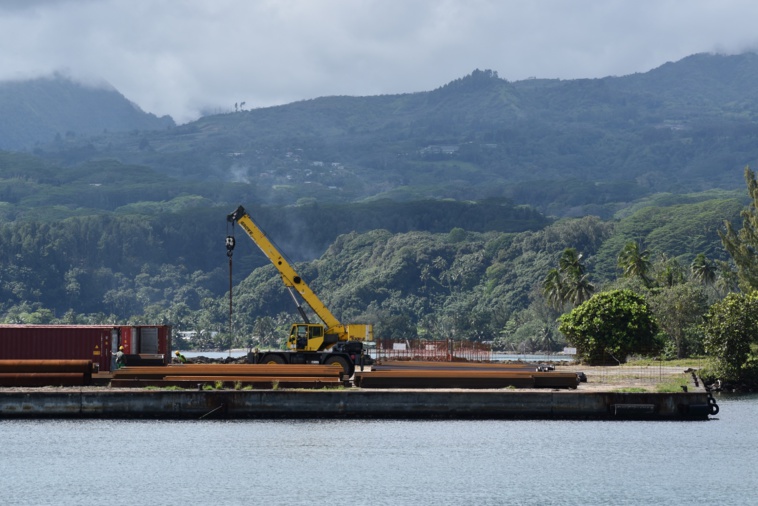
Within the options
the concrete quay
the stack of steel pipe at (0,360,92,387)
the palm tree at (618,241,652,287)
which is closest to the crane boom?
the stack of steel pipe at (0,360,92,387)

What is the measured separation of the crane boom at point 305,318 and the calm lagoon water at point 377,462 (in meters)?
19.6

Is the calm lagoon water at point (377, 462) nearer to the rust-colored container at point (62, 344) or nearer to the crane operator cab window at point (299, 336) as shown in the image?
the crane operator cab window at point (299, 336)

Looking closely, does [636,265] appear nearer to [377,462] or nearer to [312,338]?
[312,338]

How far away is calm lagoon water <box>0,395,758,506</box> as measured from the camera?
181 ft

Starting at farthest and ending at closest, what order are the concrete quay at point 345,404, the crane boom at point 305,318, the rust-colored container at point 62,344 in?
the rust-colored container at point 62,344
the crane boom at point 305,318
the concrete quay at point 345,404

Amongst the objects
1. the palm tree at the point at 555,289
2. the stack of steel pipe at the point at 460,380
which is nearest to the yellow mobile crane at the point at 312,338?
the stack of steel pipe at the point at 460,380

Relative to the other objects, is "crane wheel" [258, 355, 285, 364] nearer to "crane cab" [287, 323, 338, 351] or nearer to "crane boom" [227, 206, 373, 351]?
"crane cab" [287, 323, 338, 351]

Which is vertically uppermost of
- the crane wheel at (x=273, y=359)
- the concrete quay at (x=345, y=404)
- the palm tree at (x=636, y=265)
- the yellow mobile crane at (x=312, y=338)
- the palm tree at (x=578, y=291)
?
the palm tree at (x=636, y=265)

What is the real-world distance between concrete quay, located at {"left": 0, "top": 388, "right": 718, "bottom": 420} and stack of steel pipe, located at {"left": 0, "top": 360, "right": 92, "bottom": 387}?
401 cm

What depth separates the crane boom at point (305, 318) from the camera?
9512 centimetres

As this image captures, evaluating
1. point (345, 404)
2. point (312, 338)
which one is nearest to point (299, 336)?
point (312, 338)

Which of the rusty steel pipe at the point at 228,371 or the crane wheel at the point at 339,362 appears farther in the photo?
the crane wheel at the point at 339,362

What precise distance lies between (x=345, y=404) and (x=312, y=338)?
20.2 metres

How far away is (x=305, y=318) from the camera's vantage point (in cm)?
10006
